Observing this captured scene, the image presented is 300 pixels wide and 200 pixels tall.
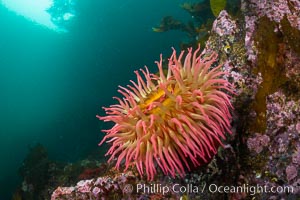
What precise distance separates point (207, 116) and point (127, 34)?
44.8 meters

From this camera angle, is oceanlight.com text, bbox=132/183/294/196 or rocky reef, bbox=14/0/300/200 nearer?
rocky reef, bbox=14/0/300/200

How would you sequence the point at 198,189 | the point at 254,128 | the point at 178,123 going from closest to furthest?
the point at 178,123 < the point at 254,128 < the point at 198,189

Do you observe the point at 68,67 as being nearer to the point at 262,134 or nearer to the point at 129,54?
the point at 129,54

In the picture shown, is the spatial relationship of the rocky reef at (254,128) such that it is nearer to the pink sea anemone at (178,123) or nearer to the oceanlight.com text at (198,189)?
the oceanlight.com text at (198,189)

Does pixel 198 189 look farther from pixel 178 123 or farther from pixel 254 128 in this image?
pixel 178 123

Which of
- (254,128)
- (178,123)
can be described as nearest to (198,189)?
(254,128)

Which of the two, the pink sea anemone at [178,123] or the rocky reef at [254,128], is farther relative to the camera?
the rocky reef at [254,128]

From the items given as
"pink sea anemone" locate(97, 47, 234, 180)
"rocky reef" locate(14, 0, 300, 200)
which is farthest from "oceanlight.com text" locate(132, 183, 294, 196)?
"pink sea anemone" locate(97, 47, 234, 180)

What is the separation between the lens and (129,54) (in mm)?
46312

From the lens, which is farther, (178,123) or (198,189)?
(198,189)

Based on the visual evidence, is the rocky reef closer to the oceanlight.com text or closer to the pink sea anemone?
the oceanlight.com text

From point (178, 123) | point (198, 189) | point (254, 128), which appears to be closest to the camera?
point (178, 123)

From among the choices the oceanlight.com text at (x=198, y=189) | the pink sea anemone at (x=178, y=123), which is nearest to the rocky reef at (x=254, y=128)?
the oceanlight.com text at (x=198, y=189)

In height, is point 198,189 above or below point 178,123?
below
